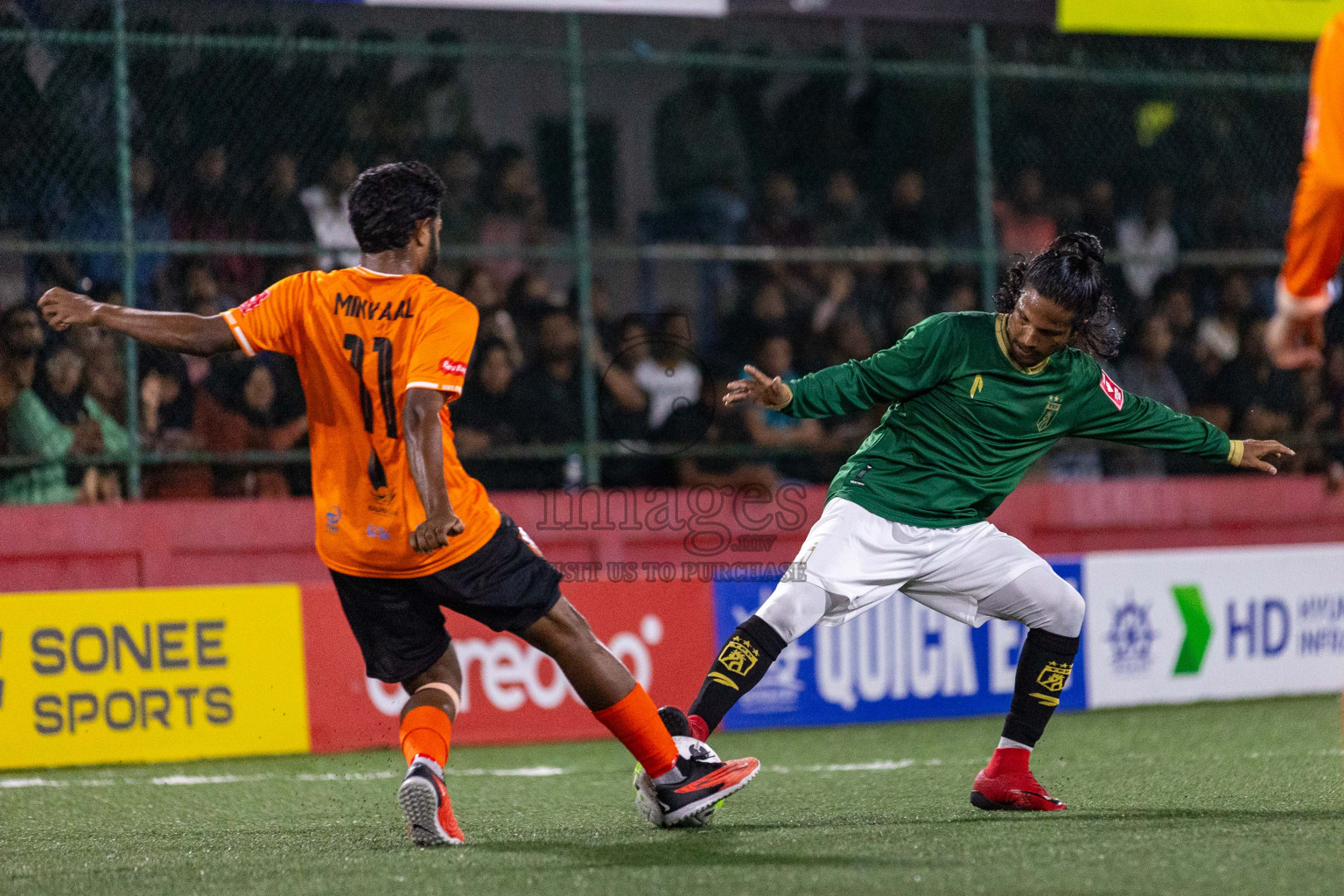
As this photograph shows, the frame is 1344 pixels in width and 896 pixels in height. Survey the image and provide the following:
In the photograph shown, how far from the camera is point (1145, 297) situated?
1171 centimetres

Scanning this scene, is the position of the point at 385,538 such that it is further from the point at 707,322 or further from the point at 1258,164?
the point at 1258,164

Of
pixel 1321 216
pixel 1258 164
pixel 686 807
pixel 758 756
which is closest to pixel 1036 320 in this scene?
pixel 1321 216

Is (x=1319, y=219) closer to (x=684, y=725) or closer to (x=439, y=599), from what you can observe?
(x=684, y=725)

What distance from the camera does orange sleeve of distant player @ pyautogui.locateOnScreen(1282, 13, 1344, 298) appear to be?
4094mm

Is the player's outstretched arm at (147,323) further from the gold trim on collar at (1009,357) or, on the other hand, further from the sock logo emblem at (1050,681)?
the sock logo emblem at (1050,681)

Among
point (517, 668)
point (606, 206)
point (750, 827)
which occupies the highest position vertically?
point (606, 206)

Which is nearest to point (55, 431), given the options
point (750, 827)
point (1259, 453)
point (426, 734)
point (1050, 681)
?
point (426, 734)

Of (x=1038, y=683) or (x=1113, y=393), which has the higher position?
(x=1113, y=393)

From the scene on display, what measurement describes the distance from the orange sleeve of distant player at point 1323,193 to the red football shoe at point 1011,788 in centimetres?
202

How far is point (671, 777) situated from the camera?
5.06 m

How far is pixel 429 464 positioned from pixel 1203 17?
847 centimetres

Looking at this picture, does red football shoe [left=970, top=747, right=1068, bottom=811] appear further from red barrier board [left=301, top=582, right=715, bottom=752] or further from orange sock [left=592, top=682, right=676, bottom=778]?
red barrier board [left=301, top=582, right=715, bottom=752]

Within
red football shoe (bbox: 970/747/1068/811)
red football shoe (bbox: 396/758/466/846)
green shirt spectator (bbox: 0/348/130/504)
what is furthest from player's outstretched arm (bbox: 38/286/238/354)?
green shirt spectator (bbox: 0/348/130/504)

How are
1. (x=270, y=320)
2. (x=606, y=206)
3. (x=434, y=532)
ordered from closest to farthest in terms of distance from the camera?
1. (x=434, y=532)
2. (x=270, y=320)
3. (x=606, y=206)
